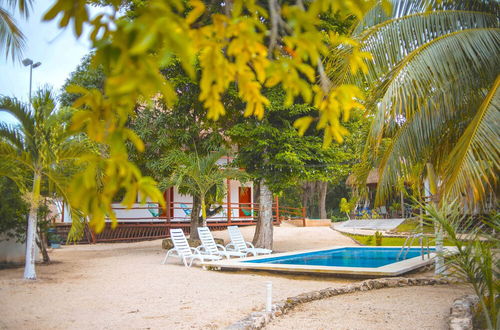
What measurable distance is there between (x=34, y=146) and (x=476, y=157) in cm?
823

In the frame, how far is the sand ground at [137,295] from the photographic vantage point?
6.11 meters

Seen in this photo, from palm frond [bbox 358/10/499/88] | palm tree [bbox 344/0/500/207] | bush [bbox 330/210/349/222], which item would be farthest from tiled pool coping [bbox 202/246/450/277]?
bush [bbox 330/210/349/222]

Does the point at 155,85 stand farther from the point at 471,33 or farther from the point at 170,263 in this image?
the point at 170,263

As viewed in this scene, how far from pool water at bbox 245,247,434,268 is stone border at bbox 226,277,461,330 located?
158 inches

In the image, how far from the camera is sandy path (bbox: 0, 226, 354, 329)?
20.1 ft

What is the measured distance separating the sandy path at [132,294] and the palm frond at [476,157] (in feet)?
10.4

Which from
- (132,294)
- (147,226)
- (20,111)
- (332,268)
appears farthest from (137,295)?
(147,226)

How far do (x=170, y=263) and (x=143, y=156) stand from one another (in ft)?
16.0

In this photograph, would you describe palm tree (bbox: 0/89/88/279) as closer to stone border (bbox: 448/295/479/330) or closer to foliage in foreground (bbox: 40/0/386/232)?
stone border (bbox: 448/295/479/330)

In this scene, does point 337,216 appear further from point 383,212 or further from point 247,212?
point 247,212

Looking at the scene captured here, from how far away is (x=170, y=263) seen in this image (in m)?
12.8

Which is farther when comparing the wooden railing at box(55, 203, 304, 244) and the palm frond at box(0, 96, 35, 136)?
the wooden railing at box(55, 203, 304, 244)

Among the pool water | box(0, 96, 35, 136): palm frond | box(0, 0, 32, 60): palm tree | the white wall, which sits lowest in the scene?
the pool water

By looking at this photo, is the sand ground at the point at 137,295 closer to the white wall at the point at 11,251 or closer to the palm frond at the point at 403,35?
the white wall at the point at 11,251
